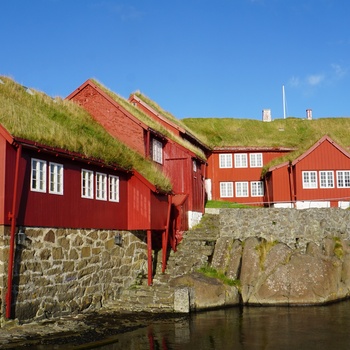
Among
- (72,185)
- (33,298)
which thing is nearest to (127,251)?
(72,185)

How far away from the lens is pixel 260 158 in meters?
41.8

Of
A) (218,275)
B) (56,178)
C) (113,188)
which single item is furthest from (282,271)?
(56,178)

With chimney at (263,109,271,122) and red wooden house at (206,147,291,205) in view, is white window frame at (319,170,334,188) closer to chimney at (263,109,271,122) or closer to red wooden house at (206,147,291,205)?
red wooden house at (206,147,291,205)

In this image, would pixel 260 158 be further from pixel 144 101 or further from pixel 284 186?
pixel 144 101

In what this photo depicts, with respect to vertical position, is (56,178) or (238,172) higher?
(238,172)

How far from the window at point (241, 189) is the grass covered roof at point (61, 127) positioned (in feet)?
57.5

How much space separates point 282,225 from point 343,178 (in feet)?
38.4

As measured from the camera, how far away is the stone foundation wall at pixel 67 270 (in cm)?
1594

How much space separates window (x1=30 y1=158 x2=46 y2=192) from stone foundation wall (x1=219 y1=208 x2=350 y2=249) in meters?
13.1

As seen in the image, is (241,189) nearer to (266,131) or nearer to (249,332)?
(266,131)

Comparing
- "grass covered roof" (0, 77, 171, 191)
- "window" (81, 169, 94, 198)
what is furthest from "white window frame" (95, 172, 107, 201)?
"grass covered roof" (0, 77, 171, 191)

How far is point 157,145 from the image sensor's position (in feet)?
94.9

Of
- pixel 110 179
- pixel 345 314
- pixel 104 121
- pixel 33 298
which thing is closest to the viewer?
pixel 33 298

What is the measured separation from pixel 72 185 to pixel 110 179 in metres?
2.83
